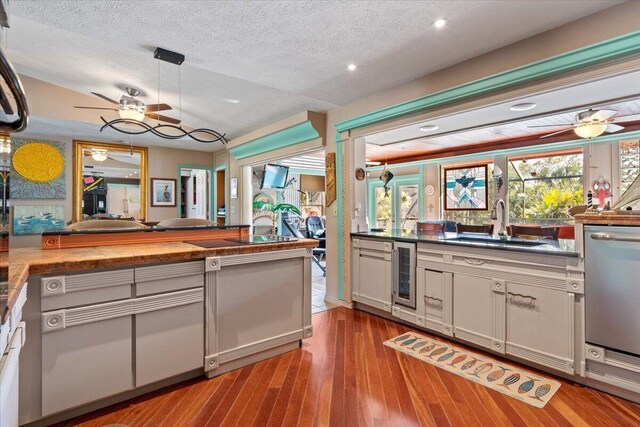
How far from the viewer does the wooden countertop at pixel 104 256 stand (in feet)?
5.55

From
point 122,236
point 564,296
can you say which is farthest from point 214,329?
point 564,296

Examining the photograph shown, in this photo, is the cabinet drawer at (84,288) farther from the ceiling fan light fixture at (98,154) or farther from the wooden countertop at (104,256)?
→ the ceiling fan light fixture at (98,154)

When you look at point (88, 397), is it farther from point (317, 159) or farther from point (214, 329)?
point (317, 159)

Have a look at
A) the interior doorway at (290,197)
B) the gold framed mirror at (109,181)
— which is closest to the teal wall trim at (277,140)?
the interior doorway at (290,197)

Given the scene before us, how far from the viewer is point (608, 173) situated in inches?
198

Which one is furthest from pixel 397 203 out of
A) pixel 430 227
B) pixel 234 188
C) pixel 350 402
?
pixel 350 402

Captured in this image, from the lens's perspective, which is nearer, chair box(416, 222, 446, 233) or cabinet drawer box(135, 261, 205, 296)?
cabinet drawer box(135, 261, 205, 296)

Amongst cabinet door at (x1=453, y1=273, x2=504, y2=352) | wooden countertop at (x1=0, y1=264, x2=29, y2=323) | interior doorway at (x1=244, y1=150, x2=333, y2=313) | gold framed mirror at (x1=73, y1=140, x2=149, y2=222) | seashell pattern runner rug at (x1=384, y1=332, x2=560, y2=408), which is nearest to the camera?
wooden countertop at (x1=0, y1=264, x2=29, y2=323)

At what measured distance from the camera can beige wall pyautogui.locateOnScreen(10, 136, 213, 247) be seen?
18.0 feet

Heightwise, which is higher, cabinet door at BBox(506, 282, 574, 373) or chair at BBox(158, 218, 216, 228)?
chair at BBox(158, 218, 216, 228)

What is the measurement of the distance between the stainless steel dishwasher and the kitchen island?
Result: 2161mm

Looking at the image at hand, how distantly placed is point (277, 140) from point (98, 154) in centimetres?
369

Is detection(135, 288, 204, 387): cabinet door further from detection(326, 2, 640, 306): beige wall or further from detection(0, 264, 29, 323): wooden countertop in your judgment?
detection(326, 2, 640, 306): beige wall

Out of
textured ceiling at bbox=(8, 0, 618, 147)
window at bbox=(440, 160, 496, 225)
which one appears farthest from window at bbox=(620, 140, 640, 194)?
textured ceiling at bbox=(8, 0, 618, 147)
